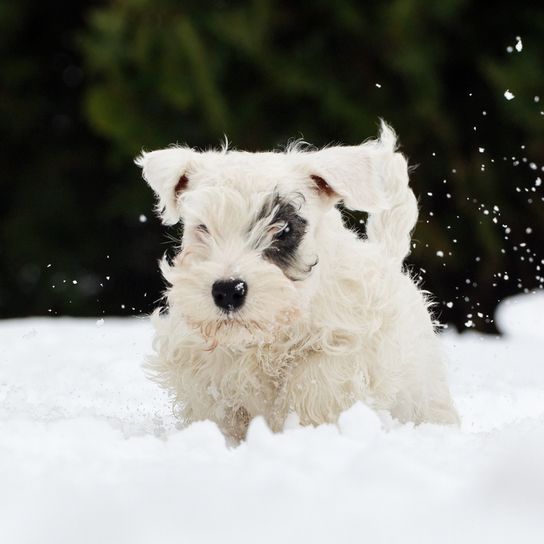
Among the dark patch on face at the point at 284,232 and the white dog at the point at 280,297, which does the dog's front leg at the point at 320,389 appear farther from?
the dark patch on face at the point at 284,232

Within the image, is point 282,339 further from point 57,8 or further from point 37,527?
point 57,8

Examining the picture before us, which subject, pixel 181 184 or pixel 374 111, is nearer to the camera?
pixel 181 184

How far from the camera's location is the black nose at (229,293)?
4.50m

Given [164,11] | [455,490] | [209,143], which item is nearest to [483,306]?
[209,143]

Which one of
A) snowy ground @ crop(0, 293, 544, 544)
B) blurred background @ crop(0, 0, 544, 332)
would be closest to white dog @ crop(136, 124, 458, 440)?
snowy ground @ crop(0, 293, 544, 544)

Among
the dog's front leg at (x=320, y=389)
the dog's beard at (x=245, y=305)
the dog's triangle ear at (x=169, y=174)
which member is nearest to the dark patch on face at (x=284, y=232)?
the dog's beard at (x=245, y=305)

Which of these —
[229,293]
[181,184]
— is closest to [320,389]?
[229,293]

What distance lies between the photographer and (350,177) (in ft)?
16.8

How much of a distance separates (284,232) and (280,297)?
1.16 feet

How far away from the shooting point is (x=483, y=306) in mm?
12961

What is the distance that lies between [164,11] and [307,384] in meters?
8.83

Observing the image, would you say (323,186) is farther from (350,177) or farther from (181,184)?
Answer: (181,184)

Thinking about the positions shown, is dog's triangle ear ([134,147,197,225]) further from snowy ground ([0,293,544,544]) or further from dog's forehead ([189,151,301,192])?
snowy ground ([0,293,544,544])

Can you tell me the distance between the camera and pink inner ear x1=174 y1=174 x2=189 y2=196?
5.25m
